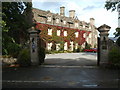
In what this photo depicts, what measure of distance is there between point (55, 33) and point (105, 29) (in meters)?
26.2

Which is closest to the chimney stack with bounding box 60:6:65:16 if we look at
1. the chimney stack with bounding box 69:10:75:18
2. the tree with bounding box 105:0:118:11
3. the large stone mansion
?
the large stone mansion

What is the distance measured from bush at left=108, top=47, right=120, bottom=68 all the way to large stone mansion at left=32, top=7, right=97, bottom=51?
77.7 ft

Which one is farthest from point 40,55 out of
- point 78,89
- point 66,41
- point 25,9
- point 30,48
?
point 66,41

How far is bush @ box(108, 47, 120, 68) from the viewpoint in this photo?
10555 mm

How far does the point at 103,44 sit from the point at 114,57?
127 cm

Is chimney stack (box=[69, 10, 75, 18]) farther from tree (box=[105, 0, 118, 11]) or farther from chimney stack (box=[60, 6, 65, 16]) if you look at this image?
tree (box=[105, 0, 118, 11])

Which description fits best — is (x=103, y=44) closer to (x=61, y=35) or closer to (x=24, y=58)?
(x=24, y=58)

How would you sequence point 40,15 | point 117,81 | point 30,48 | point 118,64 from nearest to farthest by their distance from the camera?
point 117,81 < point 118,64 < point 30,48 < point 40,15

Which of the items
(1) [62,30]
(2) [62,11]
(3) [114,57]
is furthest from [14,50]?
(2) [62,11]

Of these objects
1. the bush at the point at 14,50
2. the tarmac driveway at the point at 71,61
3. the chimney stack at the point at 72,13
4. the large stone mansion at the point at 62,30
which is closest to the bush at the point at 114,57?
the tarmac driveway at the point at 71,61

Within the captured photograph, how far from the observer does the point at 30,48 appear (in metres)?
11.7

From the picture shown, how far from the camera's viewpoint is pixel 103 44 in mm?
11148

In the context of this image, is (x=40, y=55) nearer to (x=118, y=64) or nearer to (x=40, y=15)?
(x=118, y=64)

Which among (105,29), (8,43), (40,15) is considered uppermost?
(40,15)
